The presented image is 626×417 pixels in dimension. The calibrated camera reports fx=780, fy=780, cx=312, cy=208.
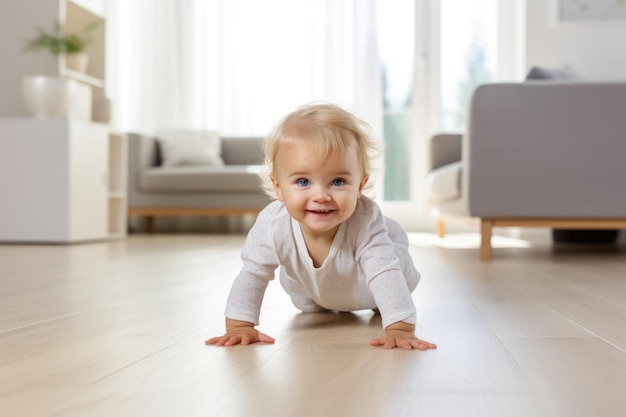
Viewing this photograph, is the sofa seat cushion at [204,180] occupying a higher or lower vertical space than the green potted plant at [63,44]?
lower

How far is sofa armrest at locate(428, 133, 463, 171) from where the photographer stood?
452cm

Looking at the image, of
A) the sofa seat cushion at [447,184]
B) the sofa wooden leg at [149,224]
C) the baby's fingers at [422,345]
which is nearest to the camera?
the baby's fingers at [422,345]

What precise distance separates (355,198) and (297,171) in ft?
0.29

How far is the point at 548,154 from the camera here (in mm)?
2602

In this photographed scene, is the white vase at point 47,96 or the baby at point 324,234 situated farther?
the white vase at point 47,96

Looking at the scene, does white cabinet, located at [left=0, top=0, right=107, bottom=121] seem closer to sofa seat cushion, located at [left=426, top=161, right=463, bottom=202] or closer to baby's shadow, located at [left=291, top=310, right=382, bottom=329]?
sofa seat cushion, located at [left=426, top=161, right=463, bottom=202]

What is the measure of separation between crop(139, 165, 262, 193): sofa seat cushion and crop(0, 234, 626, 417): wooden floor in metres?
2.89

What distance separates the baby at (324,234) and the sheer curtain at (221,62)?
178 inches

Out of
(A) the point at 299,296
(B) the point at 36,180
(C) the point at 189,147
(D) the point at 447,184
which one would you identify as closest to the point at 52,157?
(B) the point at 36,180

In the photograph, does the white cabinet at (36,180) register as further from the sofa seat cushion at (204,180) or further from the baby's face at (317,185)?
the baby's face at (317,185)

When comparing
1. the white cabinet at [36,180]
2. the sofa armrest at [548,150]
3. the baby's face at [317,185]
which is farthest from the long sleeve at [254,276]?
the white cabinet at [36,180]

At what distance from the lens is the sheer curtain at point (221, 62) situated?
223 inches

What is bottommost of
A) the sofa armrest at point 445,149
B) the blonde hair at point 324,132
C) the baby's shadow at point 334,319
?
the baby's shadow at point 334,319

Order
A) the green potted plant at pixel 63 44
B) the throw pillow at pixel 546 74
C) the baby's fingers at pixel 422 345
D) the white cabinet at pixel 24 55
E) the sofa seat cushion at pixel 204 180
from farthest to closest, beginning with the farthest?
the sofa seat cushion at pixel 204 180
the white cabinet at pixel 24 55
the green potted plant at pixel 63 44
the throw pillow at pixel 546 74
the baby's fingers at pixel 422 345
